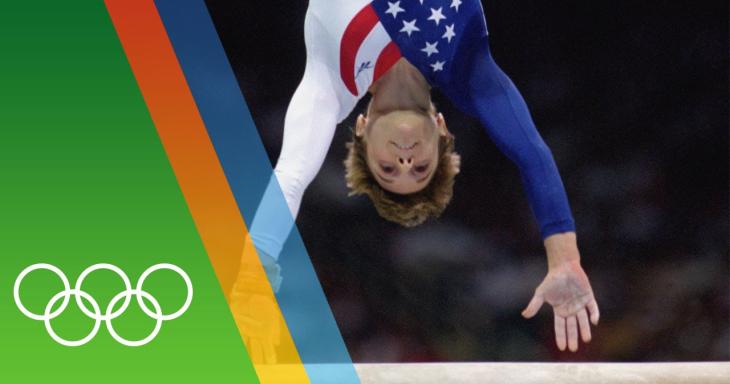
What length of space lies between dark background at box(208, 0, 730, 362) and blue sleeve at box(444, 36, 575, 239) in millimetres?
618

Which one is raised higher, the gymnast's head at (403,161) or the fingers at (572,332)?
the gymnast's head at (403,161)

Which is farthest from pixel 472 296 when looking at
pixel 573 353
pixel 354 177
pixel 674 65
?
pixel 674 65

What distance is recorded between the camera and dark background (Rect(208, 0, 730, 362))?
14.4 feet

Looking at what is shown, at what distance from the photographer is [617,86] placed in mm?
4418

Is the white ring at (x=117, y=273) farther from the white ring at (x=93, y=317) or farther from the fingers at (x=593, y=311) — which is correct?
the fingers at (x=593, y=311)

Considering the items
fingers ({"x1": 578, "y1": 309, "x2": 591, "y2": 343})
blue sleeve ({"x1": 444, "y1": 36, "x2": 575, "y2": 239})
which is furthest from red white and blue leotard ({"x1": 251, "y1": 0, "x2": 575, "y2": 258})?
fingers ({"x1": 578, "y1": 309, "x2": 591, "y2": 343})

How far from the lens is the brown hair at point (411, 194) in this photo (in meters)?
3.88

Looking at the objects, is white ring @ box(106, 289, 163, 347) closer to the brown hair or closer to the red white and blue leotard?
the red white and blue leotard

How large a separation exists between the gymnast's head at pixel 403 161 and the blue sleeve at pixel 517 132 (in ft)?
0.77

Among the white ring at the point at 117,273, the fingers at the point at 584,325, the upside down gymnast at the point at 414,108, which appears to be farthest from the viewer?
the white ring at the point at 117,273

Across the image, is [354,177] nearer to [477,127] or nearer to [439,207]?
[439,207]
